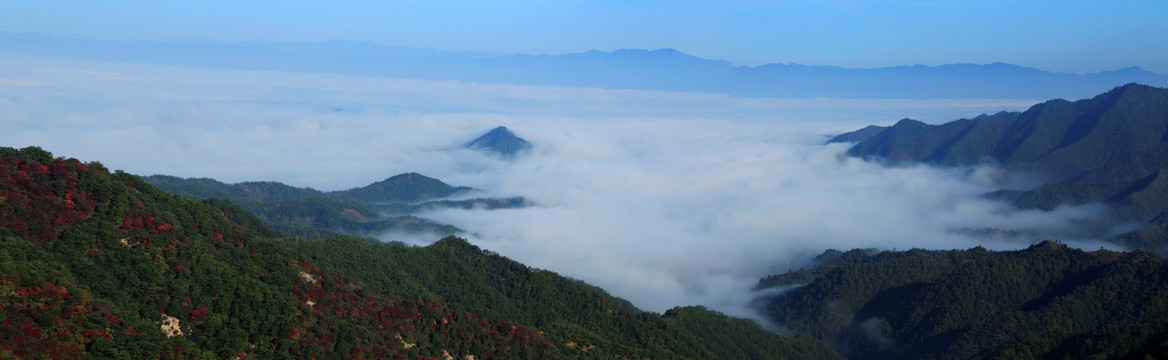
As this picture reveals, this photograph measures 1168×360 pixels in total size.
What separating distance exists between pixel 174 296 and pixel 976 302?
4470 inches

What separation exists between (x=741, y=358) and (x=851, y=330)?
37.9 meters

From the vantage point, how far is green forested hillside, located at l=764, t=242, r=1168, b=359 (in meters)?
122

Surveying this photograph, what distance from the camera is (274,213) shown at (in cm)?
19750

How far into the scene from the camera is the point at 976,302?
447 feet

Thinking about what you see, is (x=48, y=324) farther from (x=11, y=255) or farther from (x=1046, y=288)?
(x=1046, y=288)

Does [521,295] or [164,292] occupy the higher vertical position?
[164,292]

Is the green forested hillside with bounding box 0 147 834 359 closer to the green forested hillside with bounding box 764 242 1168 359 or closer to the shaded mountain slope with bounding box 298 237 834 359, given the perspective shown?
the shaded mountain slope with bounding box 298 237 834 359

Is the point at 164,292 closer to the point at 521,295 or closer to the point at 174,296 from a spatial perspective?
the point at 174,296

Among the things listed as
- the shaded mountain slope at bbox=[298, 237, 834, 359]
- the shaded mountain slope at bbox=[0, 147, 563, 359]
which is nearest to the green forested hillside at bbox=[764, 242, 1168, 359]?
the shaded mountain slope at bbox=[298, 237, 834, 359]

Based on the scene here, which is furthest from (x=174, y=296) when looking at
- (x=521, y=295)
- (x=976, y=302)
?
(x=976, y=302)

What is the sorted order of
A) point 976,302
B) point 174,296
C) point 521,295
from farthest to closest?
1. point 976,302
2. point 521,295
3. point 174,296

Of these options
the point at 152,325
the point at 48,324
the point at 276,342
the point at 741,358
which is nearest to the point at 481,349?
the point at 276,342

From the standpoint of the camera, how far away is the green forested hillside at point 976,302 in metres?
122

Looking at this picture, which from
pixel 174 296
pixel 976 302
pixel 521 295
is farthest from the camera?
pixel 976 302
